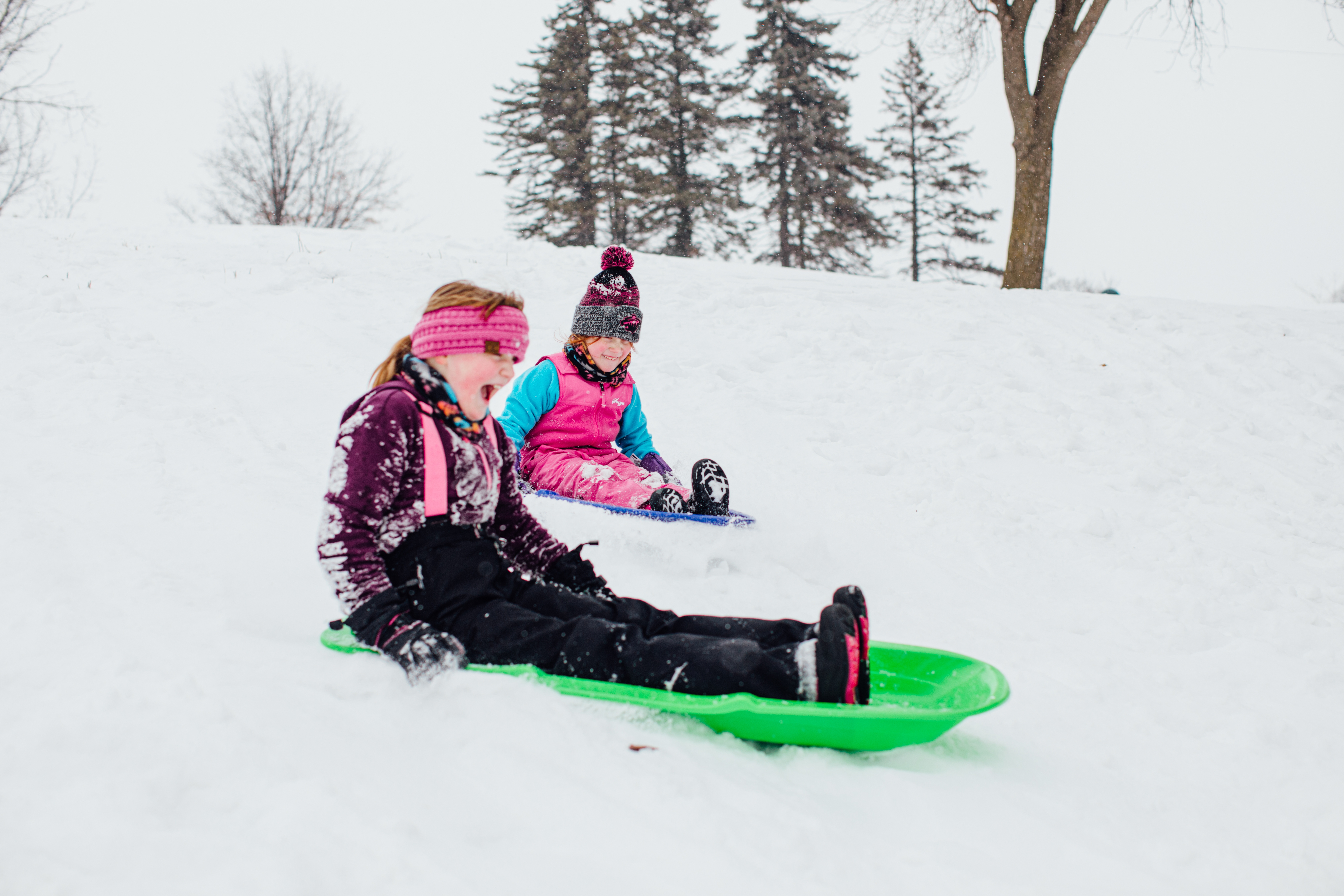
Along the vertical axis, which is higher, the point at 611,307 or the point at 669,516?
the point at 611,307

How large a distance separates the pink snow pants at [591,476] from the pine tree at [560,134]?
1710 cm

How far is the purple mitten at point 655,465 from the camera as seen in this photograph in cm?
430

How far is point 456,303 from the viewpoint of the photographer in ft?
7.78

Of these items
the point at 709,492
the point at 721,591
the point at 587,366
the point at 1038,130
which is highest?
the point at 1038,130

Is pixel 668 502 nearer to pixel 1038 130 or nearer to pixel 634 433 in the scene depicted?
pixel 634 433

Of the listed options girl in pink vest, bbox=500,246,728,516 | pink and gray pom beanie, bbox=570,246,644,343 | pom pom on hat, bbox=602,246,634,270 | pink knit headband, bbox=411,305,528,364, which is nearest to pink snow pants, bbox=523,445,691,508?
girl in pink vest, bbox=500,246,728,516

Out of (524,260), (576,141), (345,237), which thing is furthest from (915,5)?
(576,141)

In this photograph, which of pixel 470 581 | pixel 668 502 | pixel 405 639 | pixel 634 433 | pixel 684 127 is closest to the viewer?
pixel 405 639

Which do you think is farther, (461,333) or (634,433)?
(634,433)

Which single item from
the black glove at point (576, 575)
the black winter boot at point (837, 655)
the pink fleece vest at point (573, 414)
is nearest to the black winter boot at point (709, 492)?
the pink fleece vest at point (573, 414)

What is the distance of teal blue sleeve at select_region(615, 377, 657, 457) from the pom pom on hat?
64 centimetres

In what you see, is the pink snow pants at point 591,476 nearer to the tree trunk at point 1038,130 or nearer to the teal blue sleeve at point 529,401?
the teal blue sleeve at point 529,401

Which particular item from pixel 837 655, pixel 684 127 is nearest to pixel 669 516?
pixel 837 655

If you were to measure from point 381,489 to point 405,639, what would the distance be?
1.35 ft
